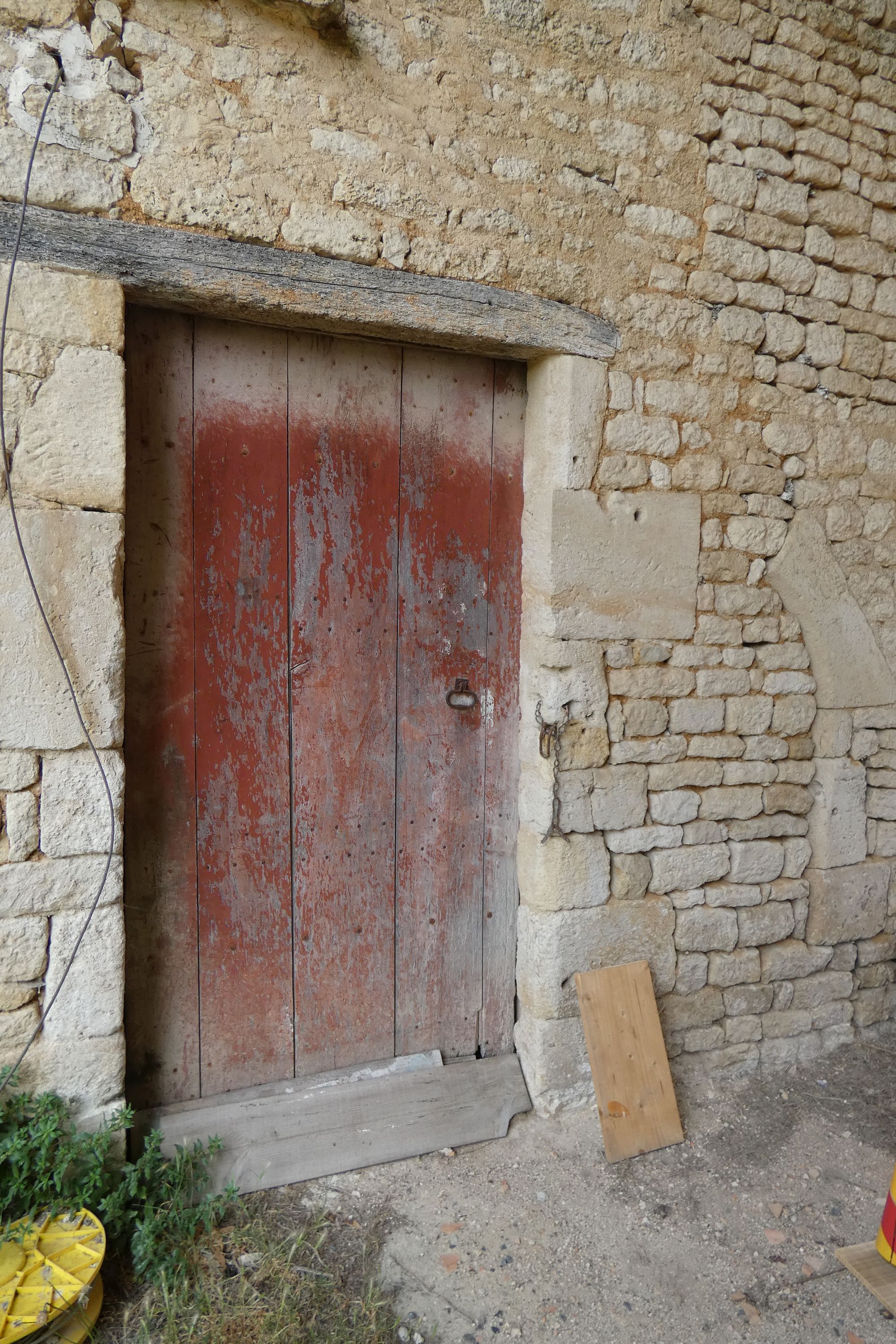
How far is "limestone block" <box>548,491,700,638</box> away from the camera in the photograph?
2.36 metres

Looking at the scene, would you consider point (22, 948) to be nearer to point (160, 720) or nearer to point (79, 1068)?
point (79, 1068)

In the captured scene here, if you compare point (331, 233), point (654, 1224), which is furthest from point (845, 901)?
point (331, 233)

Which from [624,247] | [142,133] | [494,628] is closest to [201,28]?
[142,133]

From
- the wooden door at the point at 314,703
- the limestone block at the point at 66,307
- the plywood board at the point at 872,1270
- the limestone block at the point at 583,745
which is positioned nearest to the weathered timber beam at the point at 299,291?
the limestone block at the point at 66,307

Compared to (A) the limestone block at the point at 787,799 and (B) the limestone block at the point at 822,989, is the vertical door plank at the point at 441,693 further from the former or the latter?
(B) the limestone block at the point at 822,989

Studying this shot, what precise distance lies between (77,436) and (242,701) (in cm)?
83

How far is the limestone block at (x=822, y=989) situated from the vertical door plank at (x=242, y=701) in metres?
1.86

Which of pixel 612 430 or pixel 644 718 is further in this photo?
pixel 644 718

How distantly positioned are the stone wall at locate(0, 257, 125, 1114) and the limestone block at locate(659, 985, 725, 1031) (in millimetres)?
1778

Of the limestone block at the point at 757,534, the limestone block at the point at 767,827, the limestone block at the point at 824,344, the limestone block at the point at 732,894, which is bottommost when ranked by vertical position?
the limestone block at the point at 732,894

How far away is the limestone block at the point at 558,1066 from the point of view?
2.46 m

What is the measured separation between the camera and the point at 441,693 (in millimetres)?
2480

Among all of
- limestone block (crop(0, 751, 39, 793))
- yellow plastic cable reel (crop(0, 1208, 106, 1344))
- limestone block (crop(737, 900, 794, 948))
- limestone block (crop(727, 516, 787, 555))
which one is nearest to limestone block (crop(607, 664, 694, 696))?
limestone block (crop(727, 516, 787, 555))

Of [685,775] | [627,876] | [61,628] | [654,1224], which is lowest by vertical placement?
[654,1224]
